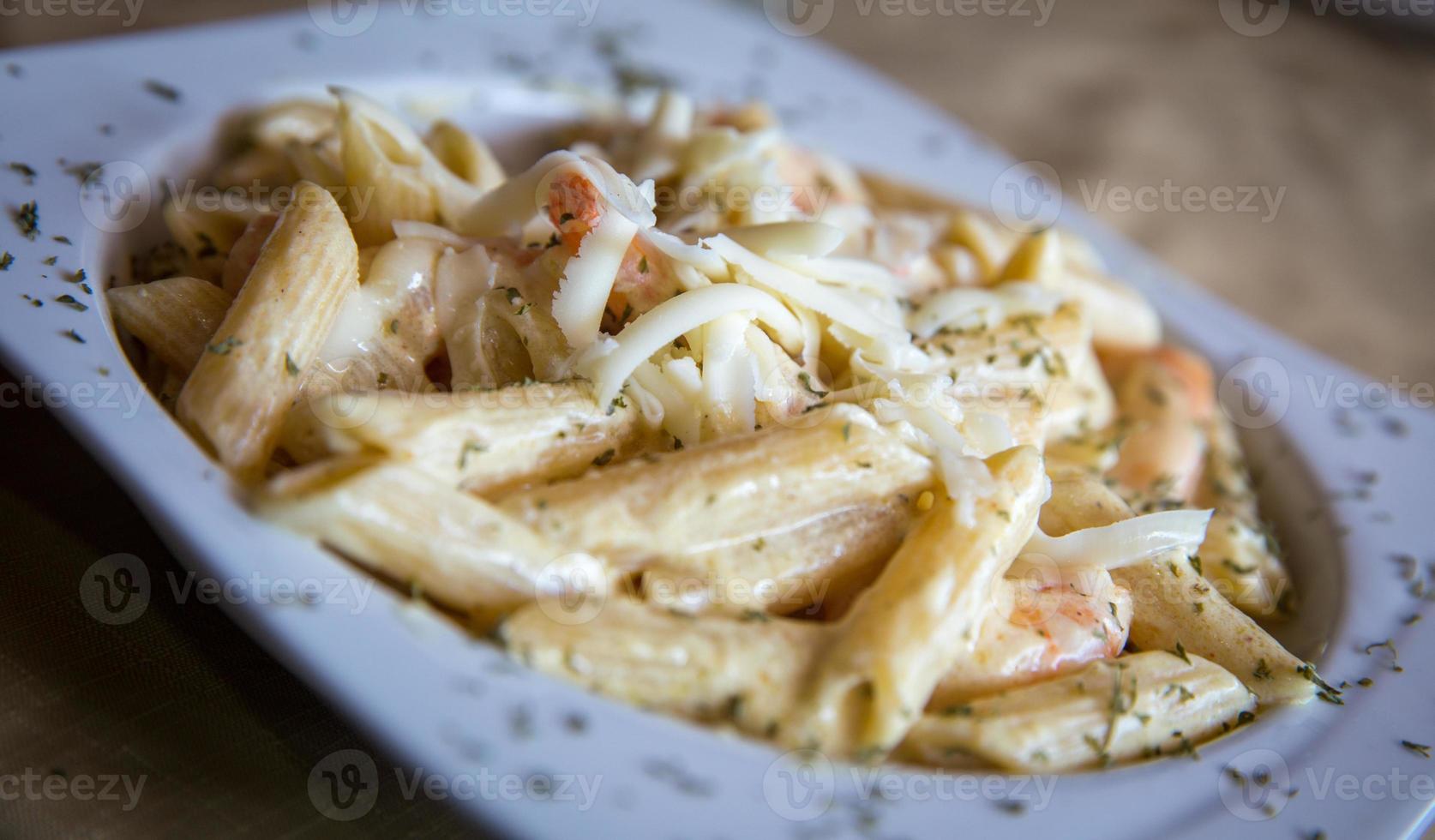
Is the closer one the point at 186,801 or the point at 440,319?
the point at 186,801

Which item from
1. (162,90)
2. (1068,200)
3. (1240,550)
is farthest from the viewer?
(1068,200)

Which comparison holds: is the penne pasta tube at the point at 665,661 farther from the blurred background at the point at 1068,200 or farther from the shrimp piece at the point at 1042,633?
the blurred background at the point at 1068,200

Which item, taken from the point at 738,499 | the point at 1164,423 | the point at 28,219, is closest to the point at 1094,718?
the point at 738,499

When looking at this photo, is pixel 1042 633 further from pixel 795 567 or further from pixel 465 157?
pixel 465 157

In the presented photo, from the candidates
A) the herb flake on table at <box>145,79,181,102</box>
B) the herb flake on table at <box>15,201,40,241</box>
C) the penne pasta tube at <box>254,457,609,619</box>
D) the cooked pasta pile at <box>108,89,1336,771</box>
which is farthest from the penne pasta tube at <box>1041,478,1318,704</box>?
the herb flake on table at <box>145,79,181,102</box>

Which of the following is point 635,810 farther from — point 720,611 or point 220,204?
point 220,204

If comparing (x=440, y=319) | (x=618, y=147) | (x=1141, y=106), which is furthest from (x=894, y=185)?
(x=1141, y=106)

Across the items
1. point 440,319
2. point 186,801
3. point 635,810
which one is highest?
point 440,319

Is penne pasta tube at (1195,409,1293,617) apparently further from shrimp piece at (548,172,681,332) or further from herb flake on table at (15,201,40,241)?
herb flake on table at (15,201,40,241)
